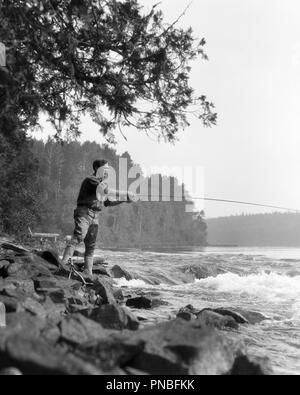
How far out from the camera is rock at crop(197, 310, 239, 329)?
21.5 feet

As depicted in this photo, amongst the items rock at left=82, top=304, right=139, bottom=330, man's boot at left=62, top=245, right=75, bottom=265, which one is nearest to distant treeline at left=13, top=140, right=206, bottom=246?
man's boot at left=62, top=245, right=75, bottom=265

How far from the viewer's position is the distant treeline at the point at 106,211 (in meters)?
67.9

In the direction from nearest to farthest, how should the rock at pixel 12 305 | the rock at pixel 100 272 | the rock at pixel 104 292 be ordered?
the rock at pixel 12 305 < the rock at pixel 104 292 < the rock at pixel 100 272

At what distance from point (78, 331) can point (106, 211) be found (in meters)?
83.3

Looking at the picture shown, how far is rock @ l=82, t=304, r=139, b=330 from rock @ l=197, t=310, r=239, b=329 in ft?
6.04

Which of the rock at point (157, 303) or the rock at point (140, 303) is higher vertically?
the rock at point (140, 303)

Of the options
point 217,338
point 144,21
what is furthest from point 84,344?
point 144,21

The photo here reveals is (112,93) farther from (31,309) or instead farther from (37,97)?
(31,309)

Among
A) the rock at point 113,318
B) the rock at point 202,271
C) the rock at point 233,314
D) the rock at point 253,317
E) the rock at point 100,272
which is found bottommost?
the rock at point 202,271

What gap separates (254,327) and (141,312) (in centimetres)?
188

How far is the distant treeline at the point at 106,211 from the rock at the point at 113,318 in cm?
4537

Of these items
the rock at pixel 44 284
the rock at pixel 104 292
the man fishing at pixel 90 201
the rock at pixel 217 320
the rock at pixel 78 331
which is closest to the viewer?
the rock at pixel 78 331

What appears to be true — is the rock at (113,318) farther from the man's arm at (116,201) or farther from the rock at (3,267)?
the man's arm at (116,201)

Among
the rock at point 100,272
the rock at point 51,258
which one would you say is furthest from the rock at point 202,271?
the rock at point 51,258
